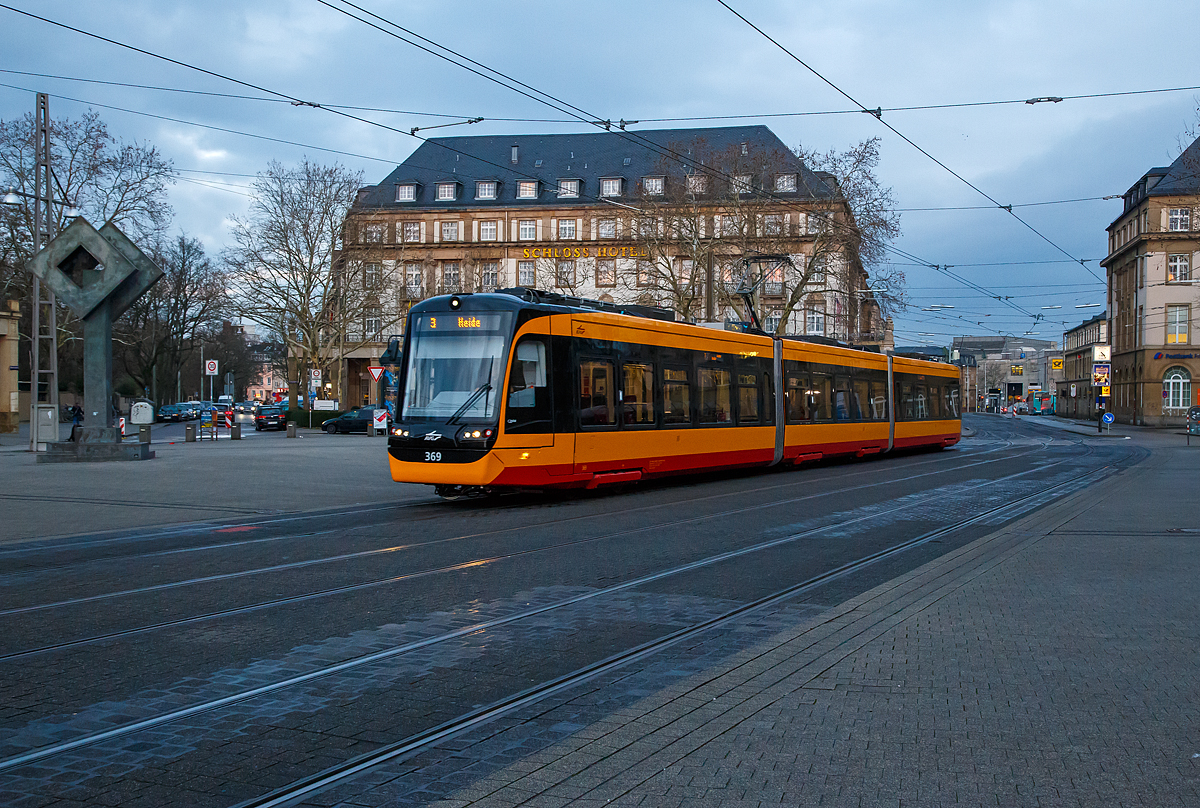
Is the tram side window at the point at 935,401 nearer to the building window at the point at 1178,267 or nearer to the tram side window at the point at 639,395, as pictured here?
the tram side window at the point at 639,395

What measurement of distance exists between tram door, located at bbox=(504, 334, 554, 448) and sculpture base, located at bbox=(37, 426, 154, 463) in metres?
13.5

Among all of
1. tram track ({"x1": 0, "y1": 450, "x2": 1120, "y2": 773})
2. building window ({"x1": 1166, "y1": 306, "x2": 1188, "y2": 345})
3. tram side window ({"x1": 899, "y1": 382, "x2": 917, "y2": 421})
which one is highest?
building window ({"x1": 1166, "y1": 306, "x2": 1188, "y2": 345})

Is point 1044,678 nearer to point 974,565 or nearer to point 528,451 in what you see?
point 974,565

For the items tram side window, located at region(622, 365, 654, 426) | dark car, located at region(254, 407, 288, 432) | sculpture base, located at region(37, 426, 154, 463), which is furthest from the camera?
dark car, located at region(254, 407, 288, 432)

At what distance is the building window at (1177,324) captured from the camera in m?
67.2

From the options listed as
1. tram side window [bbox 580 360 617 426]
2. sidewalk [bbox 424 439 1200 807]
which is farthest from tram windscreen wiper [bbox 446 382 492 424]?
sidewalk [bbox 424 439 1200 807]

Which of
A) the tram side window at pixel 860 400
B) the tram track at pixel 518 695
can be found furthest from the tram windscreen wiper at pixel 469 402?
the tram side window at pixel 860 400

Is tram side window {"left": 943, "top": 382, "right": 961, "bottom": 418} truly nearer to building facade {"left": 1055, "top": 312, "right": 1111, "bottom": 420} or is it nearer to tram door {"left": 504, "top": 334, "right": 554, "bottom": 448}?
tram door {"left": 504, "top": 334, "right": 554, "bottom": 448}

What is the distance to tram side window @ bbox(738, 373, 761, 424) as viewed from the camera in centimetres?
2111

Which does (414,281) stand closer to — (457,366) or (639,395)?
(639,395)

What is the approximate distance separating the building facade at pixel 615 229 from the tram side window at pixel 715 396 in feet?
82.1

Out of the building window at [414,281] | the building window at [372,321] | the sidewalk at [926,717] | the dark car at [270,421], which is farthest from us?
the building window at [414,281]

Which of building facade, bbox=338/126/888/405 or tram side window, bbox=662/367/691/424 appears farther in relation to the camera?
building facade, bbox=338/126/888/405

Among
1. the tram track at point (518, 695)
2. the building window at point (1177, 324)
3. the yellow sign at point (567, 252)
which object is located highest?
the yellow sign at point (567, 252)
